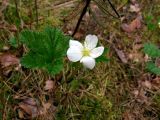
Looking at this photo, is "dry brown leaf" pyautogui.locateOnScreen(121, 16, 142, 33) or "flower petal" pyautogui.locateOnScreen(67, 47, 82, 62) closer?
"flower petal" pyautogui.locateOnScreen(67, 47, 82, 62)

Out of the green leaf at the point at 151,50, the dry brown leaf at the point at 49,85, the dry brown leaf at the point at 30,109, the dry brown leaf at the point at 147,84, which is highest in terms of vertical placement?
the green leaf at the point at 151,50

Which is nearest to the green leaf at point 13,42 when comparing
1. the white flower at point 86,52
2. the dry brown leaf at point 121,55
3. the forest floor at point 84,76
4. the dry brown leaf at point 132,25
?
the forest floor at point 84,76

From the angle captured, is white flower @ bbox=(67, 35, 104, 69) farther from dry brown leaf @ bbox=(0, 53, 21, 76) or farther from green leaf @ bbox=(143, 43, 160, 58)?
green leaf @ bbox=(143, 43, 160, 58)

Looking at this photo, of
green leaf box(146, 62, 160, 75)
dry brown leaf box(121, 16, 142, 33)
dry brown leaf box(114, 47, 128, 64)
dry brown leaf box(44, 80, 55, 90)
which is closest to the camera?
dry brown leaf box(44, 80, 55, 90)

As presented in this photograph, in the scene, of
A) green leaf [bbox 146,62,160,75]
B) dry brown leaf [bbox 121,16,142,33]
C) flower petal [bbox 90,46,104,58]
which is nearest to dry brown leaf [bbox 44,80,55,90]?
flower petal [bbox 90,46,104,58]

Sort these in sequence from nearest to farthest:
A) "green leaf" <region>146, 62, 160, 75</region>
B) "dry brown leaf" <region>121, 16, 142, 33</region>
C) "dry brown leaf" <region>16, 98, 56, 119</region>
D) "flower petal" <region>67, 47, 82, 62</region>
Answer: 1. "flower petal" <region>67, 47, 82, 62</region>
2. "dry brown leaf" <region>16, 98, 56, 119</region>
3. "green leaf" <region>146, 62, 160, 75</region>
4. "dry brown leaf" <region>121, 16, 142, 33</region>

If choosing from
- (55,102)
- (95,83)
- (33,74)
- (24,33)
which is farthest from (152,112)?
(24,33)

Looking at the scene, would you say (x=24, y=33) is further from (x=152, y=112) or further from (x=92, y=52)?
(x=152, y=112)

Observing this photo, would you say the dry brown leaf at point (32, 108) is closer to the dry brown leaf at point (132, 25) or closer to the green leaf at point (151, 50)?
the green leaf at point (151, 50)

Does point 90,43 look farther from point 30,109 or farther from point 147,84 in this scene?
point 147,84
